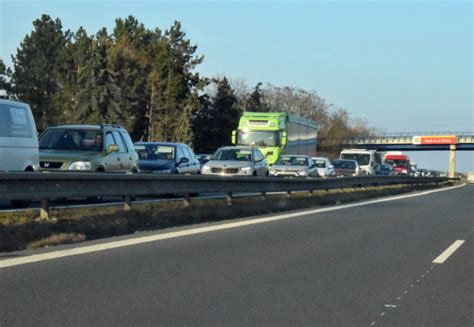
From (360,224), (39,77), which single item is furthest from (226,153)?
(39,77)

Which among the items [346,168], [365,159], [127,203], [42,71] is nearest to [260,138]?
[346,168]

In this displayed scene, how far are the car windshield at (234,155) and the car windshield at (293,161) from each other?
22.7ft

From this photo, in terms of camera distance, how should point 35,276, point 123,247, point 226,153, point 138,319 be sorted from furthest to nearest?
point 226,153 < point 123,247 < point 35,276 < point 138,319

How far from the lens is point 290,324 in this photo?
6547 millimetres

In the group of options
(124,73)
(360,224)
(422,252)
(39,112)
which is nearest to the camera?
(422,252)

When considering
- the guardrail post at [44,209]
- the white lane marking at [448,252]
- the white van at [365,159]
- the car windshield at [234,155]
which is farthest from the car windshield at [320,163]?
the guardrail post at [44,209]

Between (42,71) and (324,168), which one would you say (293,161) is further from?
(42,71)

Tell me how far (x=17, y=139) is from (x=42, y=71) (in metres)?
58.1

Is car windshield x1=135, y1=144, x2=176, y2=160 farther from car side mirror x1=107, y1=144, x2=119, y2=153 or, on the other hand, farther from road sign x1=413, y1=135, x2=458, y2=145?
road sign x1=413, y1=135, x2=458, y2=145

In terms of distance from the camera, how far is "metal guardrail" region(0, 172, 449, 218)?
1135 centimetres

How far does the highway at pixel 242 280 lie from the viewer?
678 centimetres

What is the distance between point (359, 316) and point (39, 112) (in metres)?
63.7

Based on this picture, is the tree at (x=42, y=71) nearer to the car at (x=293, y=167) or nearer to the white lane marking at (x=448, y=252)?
the car at (x=293, y=167)

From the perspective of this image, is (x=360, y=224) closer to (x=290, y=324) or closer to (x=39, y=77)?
(x=290, y=324)
